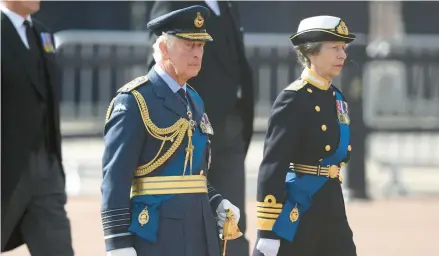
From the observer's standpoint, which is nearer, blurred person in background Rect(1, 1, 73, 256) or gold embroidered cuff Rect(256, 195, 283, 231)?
gold embroidered cuff Rect(256, 195, 283, 231)

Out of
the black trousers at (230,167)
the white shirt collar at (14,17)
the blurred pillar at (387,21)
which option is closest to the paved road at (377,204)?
the black trousers at (230,167)

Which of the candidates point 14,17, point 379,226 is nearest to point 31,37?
point 14,17

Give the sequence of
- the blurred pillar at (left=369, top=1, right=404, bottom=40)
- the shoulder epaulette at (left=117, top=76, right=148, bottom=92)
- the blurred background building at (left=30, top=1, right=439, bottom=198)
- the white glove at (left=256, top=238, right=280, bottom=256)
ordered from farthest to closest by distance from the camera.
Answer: the blurred pillar at (left=369, top=1, right=404, bottom=40)
the blurred background building at (left=30, top=1, right=439, bottom=198)
the white glove at (left=256, top=238, right=280, bottom=256)
the shoulder epaulette at (left=117, top=76, right=148, bottom=92)

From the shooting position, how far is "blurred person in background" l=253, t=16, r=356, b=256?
211 inches

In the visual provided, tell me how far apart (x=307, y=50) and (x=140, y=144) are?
1.37 meters

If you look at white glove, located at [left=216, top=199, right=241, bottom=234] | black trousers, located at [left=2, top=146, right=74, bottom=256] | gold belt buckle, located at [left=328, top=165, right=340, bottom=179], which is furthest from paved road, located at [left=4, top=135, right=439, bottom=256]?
white glove, located at [left=216, top=199, right=241, bottom=234]

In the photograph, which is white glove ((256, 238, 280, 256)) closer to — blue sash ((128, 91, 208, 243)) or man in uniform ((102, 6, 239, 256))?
man in uniform ((102, 6, 239, 256))

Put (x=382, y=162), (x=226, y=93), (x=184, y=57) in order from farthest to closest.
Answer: (x=382, y=162)
(x=226, y=93)
(x=184, y=57)

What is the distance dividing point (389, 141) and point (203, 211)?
888 cm

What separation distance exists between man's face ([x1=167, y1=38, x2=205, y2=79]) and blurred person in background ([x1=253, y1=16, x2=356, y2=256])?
903 millimetres

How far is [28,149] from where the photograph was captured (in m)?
5.95

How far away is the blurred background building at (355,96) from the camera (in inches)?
458

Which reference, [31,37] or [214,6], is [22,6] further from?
[214,6]

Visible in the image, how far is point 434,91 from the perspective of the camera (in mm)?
13430
